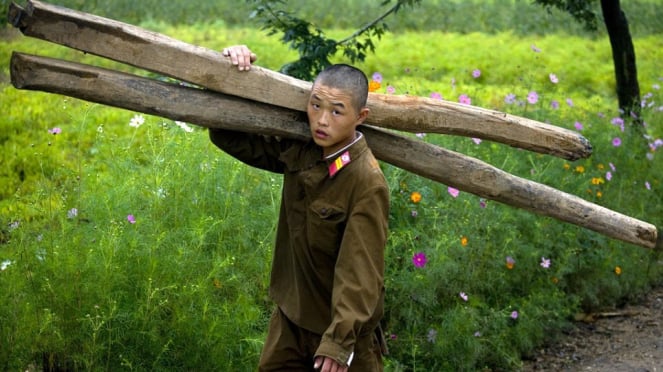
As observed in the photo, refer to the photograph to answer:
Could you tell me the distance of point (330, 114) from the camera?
3.26 m

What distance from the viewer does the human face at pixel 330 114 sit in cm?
324

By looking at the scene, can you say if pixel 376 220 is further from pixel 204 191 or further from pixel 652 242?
pixel 204 191

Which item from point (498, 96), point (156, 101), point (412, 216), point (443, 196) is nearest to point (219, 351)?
point (156, 101)

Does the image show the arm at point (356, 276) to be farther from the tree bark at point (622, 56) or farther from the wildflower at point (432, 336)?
the tree bark at point (622, 56)

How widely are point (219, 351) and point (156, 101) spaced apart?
1455 mm

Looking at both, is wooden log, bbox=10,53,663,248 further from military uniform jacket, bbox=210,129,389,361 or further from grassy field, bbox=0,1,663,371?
grassy field, bbox=0,1,663,371

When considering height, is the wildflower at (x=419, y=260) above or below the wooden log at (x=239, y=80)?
below

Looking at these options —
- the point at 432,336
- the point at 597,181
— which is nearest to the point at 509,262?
the point at 432,336

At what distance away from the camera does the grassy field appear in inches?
169

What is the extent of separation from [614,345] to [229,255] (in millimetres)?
2845

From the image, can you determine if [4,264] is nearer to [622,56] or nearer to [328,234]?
[328,234]

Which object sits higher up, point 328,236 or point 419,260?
A: point 328,236

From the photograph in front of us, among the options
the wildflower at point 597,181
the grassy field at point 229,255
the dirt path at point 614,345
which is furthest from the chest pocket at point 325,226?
the wildflower at point 597,181

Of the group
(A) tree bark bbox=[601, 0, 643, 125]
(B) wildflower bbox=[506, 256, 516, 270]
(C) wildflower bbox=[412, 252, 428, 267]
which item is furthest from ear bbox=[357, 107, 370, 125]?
(A) tree bark bbox=[601, 0, 643, 125]
